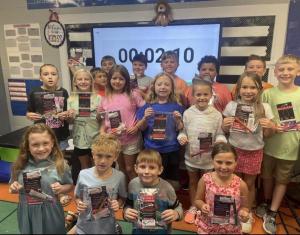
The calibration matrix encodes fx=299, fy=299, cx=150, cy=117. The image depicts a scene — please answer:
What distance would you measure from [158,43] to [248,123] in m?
1.60

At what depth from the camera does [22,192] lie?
1.83 meters

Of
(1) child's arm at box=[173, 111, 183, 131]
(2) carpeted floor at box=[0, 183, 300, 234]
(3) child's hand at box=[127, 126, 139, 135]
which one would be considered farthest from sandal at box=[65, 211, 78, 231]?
(1) child's arm at box=[173, 111, 183, 131]

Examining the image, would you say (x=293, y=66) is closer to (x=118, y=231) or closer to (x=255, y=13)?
(x=255, y=13)

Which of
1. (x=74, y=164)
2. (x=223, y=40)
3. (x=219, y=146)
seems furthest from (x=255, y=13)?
(x=74, y=164)

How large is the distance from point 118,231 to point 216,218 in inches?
25.7

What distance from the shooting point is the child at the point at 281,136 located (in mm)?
2275

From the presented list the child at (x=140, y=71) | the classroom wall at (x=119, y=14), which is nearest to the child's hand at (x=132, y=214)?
the child at (x=140, y=71)

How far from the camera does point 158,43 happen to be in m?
3.39

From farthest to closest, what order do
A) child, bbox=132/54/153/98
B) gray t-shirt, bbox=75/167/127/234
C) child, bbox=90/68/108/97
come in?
child, bbox=132/54/153/98 < child, bbox=90/68/108/97 < gray t-shirt, bbox=75/167/127/234

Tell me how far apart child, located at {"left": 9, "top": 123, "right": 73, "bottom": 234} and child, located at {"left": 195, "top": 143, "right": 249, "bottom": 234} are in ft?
2.89

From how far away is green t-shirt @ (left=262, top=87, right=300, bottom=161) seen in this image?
2.29m

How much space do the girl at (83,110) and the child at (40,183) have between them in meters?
0.69

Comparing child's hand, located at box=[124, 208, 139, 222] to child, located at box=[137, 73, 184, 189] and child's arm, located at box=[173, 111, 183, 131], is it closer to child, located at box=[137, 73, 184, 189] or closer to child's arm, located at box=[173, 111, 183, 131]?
child, located at box=[137, 73, 184, 189]

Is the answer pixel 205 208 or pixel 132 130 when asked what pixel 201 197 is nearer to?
pixel 205 208
